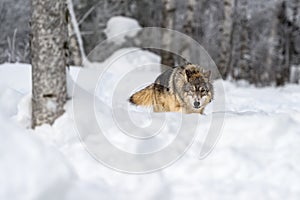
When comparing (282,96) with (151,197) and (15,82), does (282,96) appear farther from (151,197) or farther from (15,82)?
(151,197)

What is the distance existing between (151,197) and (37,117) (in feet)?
4.88

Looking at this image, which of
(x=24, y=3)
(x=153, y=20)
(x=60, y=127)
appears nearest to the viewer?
(x=60, y=127)

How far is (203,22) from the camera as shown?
20.2 m

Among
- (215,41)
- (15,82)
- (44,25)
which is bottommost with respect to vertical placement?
(215,41)

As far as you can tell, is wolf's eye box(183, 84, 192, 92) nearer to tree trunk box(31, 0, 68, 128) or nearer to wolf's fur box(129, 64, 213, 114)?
wolf's fur box(129, 64, 213, 114)

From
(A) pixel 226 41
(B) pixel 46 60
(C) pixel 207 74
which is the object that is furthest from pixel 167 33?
(B) pixel 46 60

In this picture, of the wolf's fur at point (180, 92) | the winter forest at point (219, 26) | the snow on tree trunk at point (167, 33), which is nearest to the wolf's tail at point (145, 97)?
the wolf's fur at point (180, 92)

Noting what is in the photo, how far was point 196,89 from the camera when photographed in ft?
14.7

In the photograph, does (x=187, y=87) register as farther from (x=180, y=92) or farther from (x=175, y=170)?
(x=175, y=170)

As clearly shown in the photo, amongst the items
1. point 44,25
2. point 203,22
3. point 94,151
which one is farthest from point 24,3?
point 94,151

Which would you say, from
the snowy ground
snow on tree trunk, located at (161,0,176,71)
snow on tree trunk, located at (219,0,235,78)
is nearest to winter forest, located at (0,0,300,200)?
the snowy ground

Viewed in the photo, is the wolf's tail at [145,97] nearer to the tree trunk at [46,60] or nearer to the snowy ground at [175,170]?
the tree trunk at [46,60]

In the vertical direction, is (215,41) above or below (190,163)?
below

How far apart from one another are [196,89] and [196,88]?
1 cm
